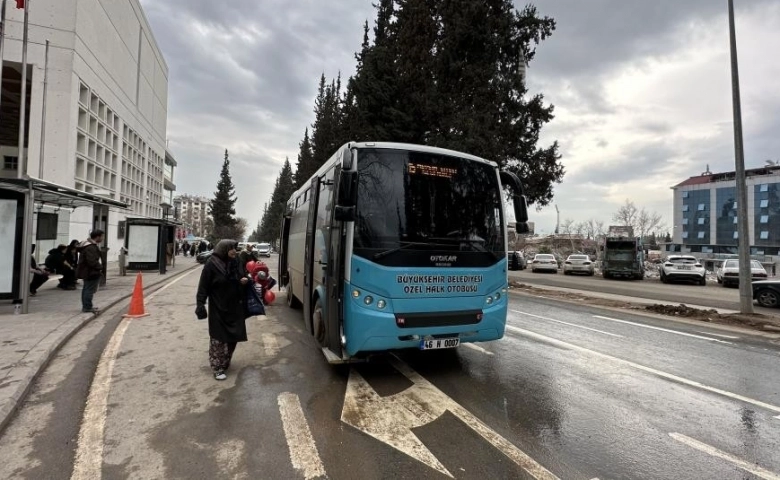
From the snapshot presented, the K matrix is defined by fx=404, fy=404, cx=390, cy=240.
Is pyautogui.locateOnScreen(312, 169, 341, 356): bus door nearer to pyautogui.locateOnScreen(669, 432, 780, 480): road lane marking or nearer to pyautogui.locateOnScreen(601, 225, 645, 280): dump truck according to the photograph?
pyautogui.locateOnScreen(669, 432, 780, 480): road lane marking

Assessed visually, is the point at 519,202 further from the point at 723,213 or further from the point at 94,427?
the point at 723,213

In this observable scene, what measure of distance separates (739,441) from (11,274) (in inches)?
513

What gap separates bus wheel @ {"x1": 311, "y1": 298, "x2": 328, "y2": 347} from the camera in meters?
5.68

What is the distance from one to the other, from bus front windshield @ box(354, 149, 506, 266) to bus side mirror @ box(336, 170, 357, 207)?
0.24 meters

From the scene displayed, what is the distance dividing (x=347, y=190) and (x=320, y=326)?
7.16 ft

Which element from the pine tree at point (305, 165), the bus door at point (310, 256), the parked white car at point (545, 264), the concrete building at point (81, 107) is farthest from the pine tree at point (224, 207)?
the bus door at point (310, 256)

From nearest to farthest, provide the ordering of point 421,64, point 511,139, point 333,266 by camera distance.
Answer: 1. point 333,266
2. point 511,139
3. point 421,64

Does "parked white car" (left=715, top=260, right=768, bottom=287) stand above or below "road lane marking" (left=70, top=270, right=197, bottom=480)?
above

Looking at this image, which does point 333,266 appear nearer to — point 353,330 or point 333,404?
point 353,330

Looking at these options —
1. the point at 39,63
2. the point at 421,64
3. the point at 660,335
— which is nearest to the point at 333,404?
the point at 660,335

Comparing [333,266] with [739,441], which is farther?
[333,266]

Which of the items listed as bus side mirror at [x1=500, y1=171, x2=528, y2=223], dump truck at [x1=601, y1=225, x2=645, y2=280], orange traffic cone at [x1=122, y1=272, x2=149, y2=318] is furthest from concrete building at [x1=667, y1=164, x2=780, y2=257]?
orange traffic cone at [x1=122, y1=272, x2=149, y2=318]

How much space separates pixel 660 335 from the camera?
8875mm

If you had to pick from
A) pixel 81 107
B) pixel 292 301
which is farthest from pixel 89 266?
pixel 81 107
